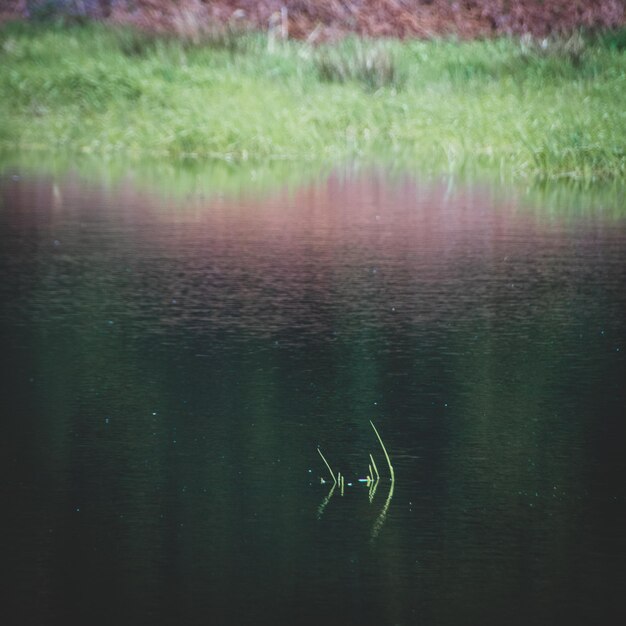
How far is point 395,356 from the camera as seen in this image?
5.66m

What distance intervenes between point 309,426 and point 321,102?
10534 mm

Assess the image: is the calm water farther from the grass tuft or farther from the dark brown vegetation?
the dark brown vegetation

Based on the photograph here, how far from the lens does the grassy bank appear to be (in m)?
13.2

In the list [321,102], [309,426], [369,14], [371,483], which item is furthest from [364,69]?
[371,483]

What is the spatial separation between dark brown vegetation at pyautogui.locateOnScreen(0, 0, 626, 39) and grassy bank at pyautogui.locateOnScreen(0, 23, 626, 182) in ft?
9.18

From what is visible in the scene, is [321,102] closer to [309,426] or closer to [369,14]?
[369,14]

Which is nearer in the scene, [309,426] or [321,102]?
[309,426]

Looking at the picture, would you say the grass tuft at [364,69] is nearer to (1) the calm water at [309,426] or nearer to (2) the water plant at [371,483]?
(1) the calm water at [309,426]

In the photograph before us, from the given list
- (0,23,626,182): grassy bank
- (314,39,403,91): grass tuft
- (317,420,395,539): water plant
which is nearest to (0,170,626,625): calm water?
(317,420,395,539): water plant

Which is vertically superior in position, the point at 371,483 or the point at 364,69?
the point at 364,69

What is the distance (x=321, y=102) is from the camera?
49.0 ft

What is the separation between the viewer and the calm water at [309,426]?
3.35 m

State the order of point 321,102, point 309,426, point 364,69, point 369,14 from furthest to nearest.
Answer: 1. point 369,14
2. point 364,69
3. point 321,102
4. point 309,426

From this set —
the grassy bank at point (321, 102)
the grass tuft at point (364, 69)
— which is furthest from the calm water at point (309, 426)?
the grass tuft at point (364, 69)
